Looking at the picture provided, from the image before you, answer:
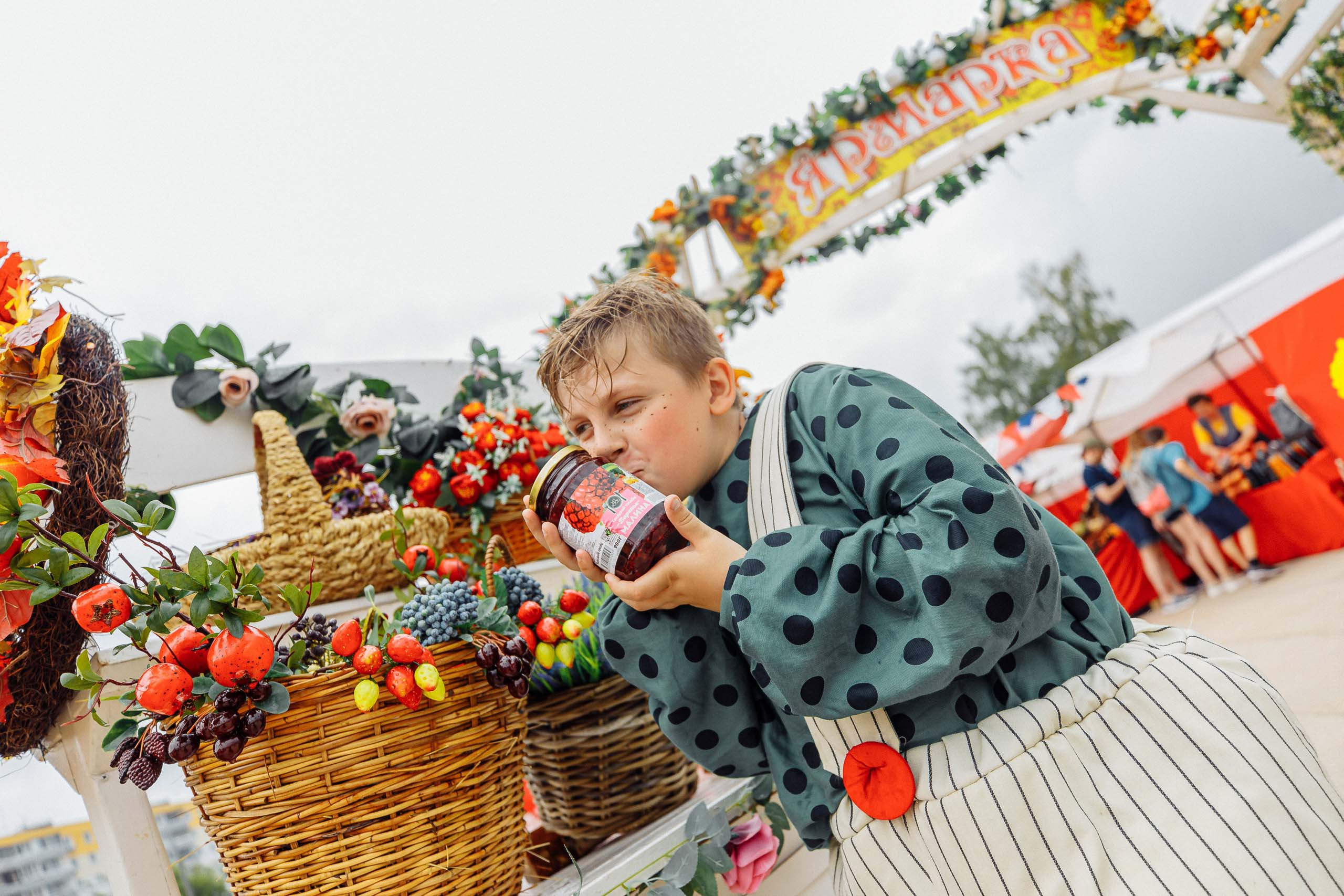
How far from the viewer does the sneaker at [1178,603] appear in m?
4.88


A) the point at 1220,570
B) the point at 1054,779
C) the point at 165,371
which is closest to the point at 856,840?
the point at 1054,779

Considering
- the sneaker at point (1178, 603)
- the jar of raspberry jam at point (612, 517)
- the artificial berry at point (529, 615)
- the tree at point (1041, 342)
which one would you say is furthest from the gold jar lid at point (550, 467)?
the tree at point (1041, 342)

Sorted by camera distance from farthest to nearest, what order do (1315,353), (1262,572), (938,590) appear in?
(1262,572)
(1315,353)
(938,590)

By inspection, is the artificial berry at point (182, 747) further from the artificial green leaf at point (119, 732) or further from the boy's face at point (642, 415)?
the boy's face at point (642, 415)

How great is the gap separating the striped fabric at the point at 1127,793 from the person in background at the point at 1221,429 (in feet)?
17.4

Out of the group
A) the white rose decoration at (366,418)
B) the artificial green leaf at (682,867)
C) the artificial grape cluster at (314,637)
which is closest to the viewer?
the artificial grape cluster at (314,637)

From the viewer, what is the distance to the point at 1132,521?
5.16 meters

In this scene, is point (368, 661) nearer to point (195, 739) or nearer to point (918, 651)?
point (195, 739)

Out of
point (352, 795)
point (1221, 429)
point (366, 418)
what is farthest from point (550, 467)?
point (1221, 429)

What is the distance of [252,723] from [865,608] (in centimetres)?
60

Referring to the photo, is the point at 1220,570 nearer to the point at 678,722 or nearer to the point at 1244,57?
the point at 1244,57

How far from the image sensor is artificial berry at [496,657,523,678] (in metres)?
0.85

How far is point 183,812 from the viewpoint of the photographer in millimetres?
1003

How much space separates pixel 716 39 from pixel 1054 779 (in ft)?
9.90
